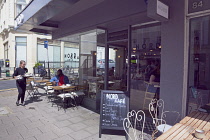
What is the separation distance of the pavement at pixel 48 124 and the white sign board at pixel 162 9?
2.76 meters

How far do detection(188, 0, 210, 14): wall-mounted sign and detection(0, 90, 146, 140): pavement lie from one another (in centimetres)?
308

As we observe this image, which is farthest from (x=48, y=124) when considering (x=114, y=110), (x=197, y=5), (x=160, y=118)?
(x=197, y=5)

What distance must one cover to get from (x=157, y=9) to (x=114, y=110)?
2225 millimetres

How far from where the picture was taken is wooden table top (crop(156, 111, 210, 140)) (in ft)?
6.39

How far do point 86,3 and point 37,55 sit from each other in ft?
61.5

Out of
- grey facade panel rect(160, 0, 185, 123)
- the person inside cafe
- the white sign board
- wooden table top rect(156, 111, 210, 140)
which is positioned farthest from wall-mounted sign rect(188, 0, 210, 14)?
the person inside cafe

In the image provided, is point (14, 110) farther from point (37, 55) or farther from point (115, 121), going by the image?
point (37, 55)

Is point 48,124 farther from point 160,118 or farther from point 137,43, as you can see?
point 137,43

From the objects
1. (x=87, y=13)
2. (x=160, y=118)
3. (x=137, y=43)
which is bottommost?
(x=160, y=118)

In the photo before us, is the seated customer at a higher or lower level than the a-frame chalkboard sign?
higher

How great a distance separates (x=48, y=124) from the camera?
434 centimetres

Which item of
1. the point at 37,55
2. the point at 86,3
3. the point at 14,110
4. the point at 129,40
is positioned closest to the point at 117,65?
the point at 129,40

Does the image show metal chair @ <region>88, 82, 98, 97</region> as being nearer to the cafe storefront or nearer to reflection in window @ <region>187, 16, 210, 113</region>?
the cafe storefront

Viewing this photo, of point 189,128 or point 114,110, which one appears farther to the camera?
point 114,110
